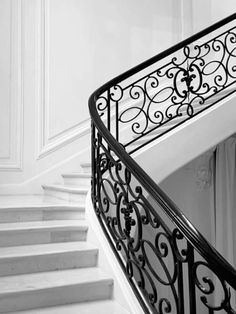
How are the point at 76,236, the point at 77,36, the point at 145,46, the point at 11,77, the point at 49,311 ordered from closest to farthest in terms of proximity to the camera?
the point at 49,311 → the point at 76,236 → the point at 11,77 → the point at 77,36 → the point at 145,46

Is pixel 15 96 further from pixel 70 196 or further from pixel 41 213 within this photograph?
pixel 41 213

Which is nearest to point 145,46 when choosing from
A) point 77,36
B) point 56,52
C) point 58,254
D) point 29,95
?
point 77,36

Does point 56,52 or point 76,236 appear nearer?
point 76,236

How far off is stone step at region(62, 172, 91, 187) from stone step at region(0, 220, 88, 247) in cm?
77

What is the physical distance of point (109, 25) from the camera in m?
5.39

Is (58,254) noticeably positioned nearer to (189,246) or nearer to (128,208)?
(128,208)

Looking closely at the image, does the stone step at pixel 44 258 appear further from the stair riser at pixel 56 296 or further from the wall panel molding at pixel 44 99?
the wall panel molding at pixel 44 99

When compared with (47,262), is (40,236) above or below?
above

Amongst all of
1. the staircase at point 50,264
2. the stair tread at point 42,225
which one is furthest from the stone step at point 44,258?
the stair tread at point 42,225

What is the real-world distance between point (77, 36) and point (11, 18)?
0.96 metres

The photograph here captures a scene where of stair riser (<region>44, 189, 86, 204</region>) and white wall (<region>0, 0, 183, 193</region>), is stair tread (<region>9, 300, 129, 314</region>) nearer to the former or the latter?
stair riser (<region>44, 189, 86, 204</region>)

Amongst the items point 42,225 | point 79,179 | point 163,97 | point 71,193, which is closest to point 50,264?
point 42,225

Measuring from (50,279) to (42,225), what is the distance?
0.64 m

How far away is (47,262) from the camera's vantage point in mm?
2680
